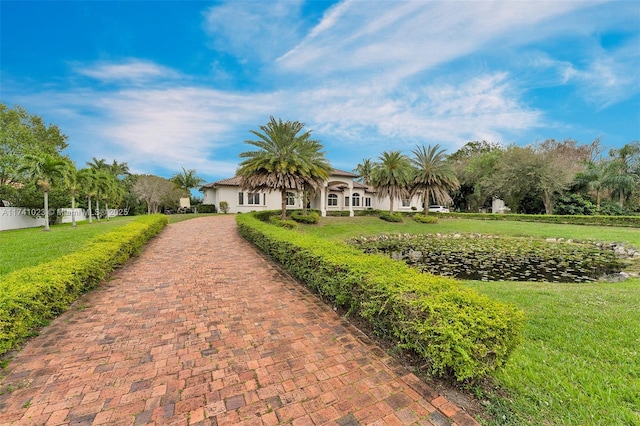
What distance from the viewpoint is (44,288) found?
13.3 feet

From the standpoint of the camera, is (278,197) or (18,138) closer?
(18,138)

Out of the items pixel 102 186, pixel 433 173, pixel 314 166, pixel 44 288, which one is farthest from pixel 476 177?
pixel 44 288

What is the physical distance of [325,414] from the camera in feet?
7.78

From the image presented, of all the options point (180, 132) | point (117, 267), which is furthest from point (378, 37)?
point (180, 132)

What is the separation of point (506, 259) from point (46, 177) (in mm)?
22772

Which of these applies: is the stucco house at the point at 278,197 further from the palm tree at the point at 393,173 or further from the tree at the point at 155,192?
the tree at the point at 155,192

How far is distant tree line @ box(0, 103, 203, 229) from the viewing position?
1446 cm

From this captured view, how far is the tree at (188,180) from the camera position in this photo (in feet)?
125

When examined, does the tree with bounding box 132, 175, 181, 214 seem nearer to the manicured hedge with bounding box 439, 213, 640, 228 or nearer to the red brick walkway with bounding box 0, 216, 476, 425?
the red brick walkway with bounding box 0, 216, 476, 425

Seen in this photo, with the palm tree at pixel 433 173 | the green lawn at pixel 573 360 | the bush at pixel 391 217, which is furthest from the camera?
the palm tree at pixel 433 173

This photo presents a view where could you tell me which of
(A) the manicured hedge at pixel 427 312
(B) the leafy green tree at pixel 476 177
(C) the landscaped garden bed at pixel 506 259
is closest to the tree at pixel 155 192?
(C) the landscaped garden bed at pixel 506 259

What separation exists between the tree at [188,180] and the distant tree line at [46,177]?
329 centimetres

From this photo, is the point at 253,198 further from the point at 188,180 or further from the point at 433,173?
the point at 433,173

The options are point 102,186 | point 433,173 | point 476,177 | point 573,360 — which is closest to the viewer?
point 573,360
